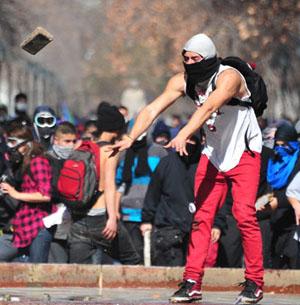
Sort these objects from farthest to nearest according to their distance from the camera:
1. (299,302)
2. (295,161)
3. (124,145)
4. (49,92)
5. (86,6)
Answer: (86,6)
(49,92)
(295,161)
(299,302)
(124,145)

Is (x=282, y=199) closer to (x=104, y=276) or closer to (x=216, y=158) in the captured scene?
(x=104, y=276)

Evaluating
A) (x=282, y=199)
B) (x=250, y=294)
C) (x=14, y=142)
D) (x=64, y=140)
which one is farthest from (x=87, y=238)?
(x=250, y=294)

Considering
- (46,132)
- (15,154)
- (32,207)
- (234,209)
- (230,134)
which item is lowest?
(234,209)

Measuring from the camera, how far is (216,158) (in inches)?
435

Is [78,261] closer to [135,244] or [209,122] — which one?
[135,244]

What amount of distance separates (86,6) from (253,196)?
57601mm

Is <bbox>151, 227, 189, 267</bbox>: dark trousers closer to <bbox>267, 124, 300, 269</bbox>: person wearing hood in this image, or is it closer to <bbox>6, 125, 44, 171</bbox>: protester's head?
<bbox>267, 124, 300, 269</bbox>: person wearing hood

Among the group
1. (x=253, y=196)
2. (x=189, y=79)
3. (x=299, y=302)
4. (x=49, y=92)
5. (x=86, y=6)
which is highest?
(x=86, y=6)

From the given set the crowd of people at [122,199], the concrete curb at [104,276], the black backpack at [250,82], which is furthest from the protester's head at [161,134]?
the black backpack at [250,82]

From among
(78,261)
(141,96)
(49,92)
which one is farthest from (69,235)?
(141,96)

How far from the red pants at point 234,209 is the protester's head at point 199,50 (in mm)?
880

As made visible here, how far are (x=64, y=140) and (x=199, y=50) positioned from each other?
13.0ft

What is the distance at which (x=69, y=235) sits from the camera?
13.2m

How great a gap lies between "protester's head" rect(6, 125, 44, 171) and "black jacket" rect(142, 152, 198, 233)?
1237mm
